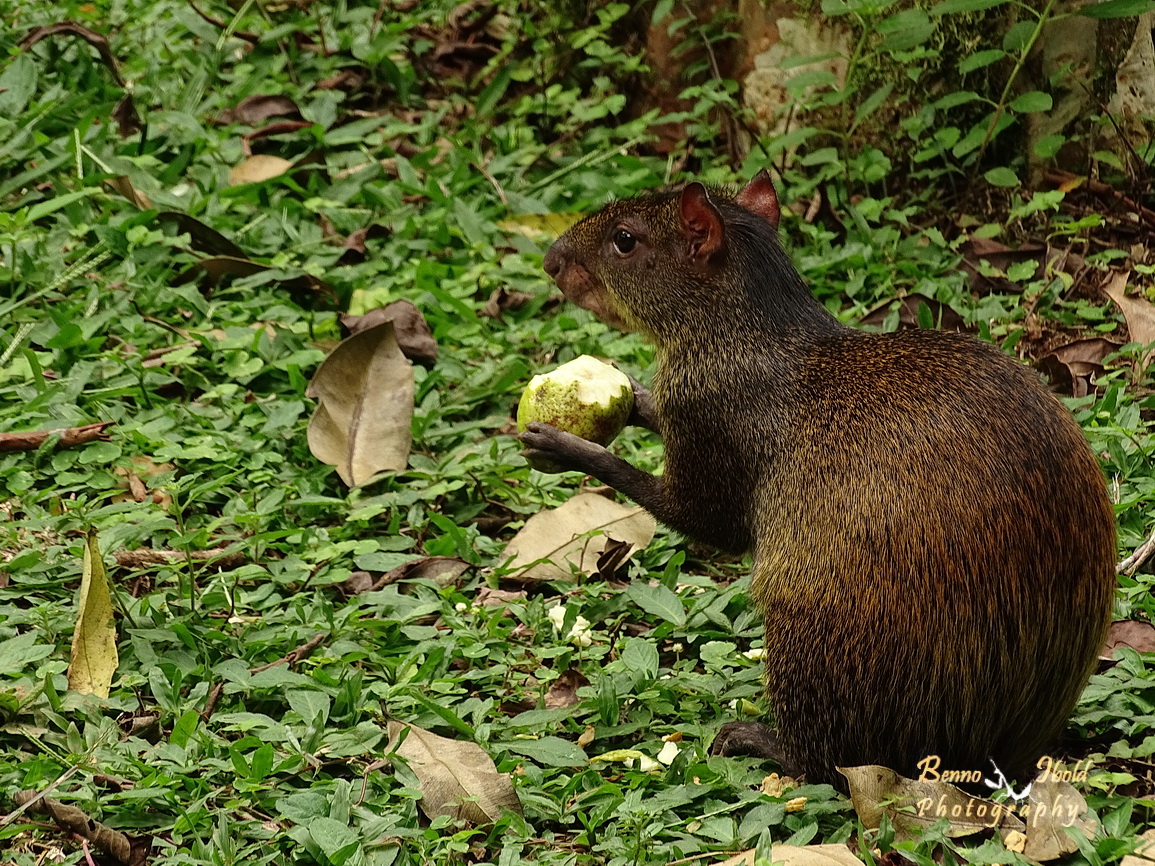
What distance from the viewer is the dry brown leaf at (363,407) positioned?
4664 millimetres

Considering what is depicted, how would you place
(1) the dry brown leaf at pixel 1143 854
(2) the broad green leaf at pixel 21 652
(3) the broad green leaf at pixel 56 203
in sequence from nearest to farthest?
(1) the dry brown leaf at pixel 1143 854 < (2) the broad green leaf at pixel 21 652 < (3) the broad green leaf at pixel 56 203

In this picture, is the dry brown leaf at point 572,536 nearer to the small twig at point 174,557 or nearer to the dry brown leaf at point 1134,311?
the small twig at point 174,557

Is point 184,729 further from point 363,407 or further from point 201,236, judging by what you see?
point 201,236

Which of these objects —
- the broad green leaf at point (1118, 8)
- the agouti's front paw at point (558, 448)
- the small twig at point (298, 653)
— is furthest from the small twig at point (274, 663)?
the broad green leaf at point (1118, 8)

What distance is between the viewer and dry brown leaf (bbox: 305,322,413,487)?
4.66 meters

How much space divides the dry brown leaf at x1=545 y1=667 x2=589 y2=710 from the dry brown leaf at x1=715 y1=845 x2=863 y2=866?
873 millimetres

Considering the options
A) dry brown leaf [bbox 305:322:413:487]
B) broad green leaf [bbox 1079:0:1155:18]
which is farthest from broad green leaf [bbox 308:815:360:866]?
broad green leaf [bbox 1079:0:1155:18]

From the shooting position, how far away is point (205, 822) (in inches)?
120

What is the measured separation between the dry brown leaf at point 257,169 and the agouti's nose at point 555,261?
8.10ft

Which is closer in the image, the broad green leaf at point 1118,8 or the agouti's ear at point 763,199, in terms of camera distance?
the agouti's ear at point 763,199

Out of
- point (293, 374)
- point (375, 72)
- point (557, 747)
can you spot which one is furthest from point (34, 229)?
point (557, 747)

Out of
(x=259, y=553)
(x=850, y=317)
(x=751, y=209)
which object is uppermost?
(x=751, y=209)

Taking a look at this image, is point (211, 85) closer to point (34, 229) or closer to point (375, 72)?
point (375, 72)

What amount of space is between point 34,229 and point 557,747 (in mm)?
3408
